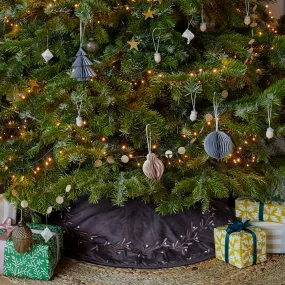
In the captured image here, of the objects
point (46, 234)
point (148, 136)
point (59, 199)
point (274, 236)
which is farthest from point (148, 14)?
point (274, 236)

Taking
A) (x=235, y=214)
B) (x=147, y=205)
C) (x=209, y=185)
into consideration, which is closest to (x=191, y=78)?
(x=209, y=185)

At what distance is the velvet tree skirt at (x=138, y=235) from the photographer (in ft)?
4.91

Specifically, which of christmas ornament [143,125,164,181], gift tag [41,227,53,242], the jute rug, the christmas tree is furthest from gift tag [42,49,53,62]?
the jute rug

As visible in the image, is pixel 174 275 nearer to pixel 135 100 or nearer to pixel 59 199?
pixel 59 199

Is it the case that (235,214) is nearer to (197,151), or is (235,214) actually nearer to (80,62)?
(197,151)

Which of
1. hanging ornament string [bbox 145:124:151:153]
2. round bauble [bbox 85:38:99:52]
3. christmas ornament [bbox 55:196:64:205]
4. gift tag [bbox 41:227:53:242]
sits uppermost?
round bauble [bbox 85:38:99:52]

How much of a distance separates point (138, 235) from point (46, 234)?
12.7 inches

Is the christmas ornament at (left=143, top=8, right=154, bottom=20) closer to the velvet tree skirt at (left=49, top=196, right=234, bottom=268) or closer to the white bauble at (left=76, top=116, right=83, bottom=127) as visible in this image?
the white bauble at (left=76, top=116, right=83, bottom=127)

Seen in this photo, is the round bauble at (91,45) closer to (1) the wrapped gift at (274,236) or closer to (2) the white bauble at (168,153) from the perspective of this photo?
(2) the white bauble at (168,153)

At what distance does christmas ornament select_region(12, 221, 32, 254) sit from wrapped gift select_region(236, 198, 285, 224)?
78 cm

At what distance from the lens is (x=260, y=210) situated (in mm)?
1598

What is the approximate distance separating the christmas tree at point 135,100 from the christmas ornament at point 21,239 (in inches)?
6.4

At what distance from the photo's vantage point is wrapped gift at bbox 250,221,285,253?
1.54 meters

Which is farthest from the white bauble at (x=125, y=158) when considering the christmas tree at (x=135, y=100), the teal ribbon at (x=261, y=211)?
the teal ribbon at (x=261, y=211)
